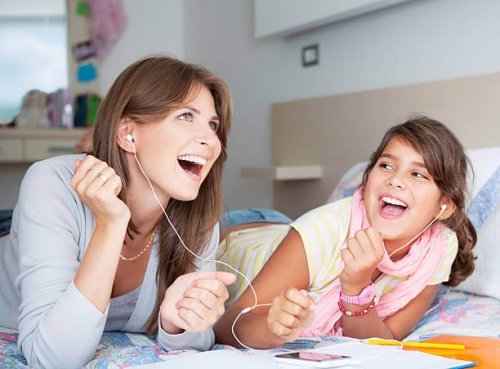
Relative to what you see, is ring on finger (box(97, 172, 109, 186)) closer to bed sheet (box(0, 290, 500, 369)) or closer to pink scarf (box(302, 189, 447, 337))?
bed sheet (box(0, 290, 500, 369))

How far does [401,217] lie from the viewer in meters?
1.44

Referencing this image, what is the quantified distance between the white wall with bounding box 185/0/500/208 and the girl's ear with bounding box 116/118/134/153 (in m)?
1.40

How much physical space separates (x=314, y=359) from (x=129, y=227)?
1.84ft

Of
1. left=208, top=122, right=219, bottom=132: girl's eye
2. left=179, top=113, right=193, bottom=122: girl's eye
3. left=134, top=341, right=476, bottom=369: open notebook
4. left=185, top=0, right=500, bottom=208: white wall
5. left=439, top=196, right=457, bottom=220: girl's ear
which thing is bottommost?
left=134, top=341, right=476, bottom=369: open notebook

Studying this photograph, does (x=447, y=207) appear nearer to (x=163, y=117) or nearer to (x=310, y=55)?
(x=163, y=117)

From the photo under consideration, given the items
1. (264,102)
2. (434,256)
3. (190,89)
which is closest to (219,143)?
(190,89)

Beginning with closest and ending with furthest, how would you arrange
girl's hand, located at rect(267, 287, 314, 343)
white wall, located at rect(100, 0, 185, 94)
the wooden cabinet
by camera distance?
girl's hand, located at rect(267, 287, 314, 343) → the wooden cabinet → white wall, located at rect(100, 0, 185, 94)

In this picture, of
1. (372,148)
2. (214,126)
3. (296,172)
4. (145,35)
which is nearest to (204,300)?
(214,126)

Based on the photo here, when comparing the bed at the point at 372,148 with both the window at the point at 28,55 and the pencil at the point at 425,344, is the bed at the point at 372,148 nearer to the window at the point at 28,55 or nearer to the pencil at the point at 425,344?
the pencil at the point at 425,344

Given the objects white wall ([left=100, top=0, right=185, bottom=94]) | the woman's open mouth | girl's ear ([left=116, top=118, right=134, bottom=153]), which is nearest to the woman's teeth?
the woman's open mouth

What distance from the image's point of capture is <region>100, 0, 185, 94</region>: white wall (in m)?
4.49

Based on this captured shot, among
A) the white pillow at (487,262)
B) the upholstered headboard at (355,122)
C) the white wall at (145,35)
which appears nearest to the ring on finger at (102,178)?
the white pillow at (487,262)

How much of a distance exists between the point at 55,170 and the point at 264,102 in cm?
234

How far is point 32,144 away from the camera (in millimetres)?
4090
